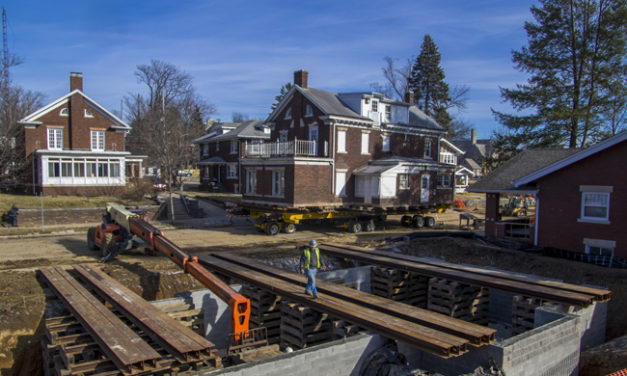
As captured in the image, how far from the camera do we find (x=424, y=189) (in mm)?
31125

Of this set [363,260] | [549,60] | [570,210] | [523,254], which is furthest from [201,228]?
[549,60]

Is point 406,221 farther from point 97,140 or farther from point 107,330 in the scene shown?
point 97,140

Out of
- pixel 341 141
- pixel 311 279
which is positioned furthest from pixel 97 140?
pixel 311 279

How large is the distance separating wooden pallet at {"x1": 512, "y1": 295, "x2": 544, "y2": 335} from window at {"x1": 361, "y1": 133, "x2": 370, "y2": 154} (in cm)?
1738

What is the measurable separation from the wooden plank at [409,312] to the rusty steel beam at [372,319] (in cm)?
20

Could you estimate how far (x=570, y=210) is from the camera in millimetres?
19781

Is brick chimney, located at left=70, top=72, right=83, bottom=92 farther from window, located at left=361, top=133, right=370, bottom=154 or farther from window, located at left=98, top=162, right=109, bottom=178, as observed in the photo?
window, located at left=361, top=133, right=370, bottom=154

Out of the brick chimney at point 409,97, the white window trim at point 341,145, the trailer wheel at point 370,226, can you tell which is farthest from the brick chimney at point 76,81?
the brick chimney at point 409,97

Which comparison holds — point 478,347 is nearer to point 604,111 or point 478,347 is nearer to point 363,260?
point 363,260

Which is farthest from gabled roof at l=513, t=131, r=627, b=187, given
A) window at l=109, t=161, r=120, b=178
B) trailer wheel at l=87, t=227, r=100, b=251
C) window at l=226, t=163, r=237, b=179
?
window at l=226, t=163, r=237, b=179

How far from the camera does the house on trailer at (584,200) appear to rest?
60.0ft

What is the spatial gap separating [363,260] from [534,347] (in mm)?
8406

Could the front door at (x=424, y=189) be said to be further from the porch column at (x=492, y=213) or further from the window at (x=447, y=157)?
the window at (x=447, y=157)

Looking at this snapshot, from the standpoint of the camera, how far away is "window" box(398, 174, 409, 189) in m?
29.5
